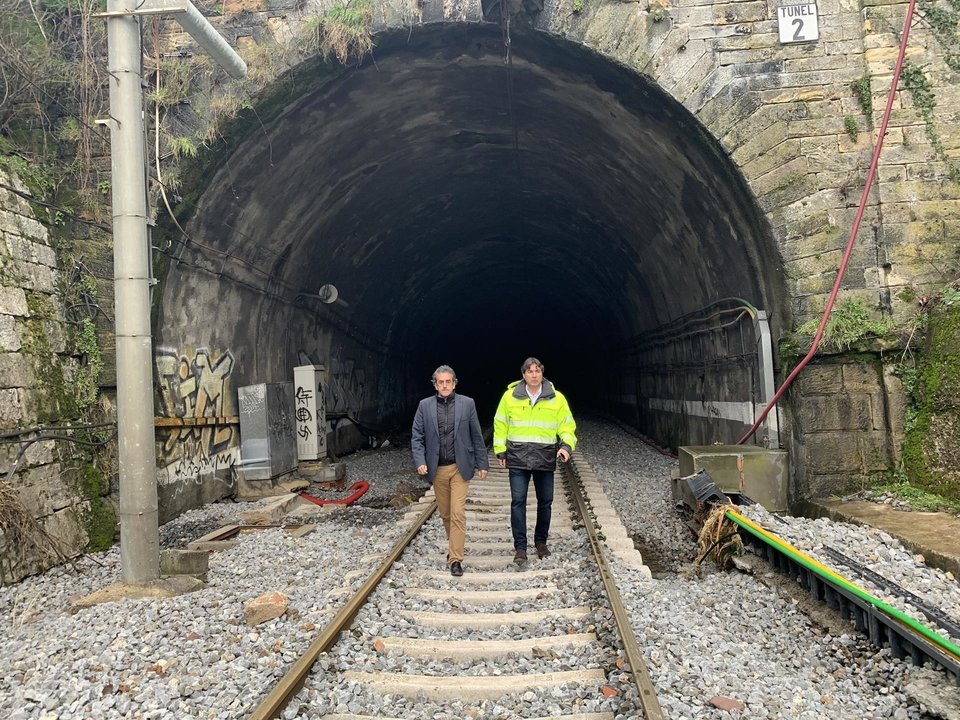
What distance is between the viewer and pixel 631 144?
8.54 metres

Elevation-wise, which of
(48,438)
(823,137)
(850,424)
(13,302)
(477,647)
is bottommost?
(477,647)

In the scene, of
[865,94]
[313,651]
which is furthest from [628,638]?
[865,94]

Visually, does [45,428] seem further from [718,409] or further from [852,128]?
[718,409]

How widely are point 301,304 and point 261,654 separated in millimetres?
8071

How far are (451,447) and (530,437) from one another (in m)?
0.65

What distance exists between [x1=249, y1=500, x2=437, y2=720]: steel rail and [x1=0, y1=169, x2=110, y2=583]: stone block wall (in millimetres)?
2762

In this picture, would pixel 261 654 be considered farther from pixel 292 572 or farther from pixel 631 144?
pixel 631 144

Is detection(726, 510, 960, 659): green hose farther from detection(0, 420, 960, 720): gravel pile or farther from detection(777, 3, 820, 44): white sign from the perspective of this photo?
detection(777, 3, 820, 44): white sign

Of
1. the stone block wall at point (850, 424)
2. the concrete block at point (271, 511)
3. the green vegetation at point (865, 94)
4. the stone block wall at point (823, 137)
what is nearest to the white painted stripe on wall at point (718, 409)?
the stone block wall at point (850, 424)

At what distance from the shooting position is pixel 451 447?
5.29m

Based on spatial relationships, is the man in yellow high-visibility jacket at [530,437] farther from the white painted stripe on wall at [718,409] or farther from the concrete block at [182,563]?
the white painted stripe on wall at [718,409]

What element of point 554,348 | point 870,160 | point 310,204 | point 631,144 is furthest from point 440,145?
point 554,348

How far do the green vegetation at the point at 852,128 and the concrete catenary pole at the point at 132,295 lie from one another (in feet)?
19.3

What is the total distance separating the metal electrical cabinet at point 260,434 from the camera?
9273mm
